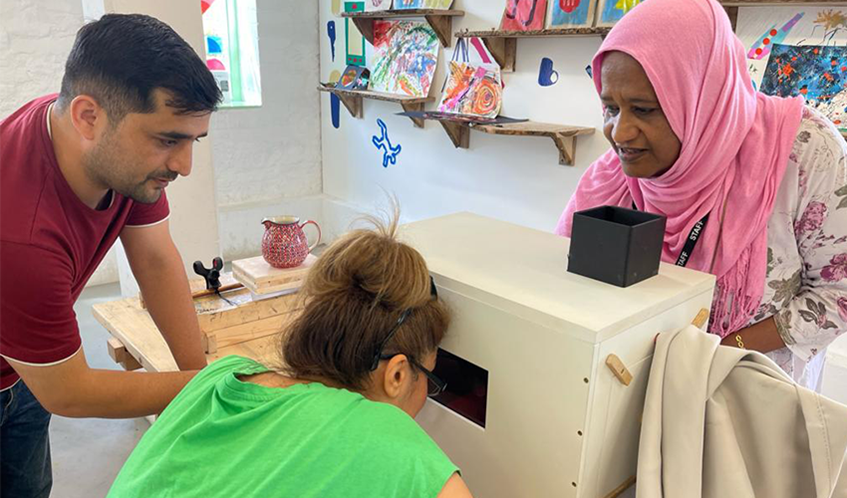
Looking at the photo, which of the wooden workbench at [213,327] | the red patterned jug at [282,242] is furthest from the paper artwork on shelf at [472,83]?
the wooden workbench at [213,327]

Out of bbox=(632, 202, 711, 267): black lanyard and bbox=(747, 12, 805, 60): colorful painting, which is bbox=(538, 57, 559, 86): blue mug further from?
bbox=(632, 202, 711, 267): black lanyard

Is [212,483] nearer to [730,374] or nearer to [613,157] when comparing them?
[730,374]

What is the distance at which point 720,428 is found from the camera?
2.39ft

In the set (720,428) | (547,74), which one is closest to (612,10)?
(547,74)

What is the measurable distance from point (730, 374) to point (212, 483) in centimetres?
63

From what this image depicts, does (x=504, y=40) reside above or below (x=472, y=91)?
above

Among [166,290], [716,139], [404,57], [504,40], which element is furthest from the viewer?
[404,57]

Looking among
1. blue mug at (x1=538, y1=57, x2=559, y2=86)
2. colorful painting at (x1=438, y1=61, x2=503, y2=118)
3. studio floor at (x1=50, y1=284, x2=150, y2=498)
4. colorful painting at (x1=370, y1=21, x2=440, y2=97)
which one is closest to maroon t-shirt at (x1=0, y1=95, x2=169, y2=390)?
studio floor at (x1=50, y1=284, x2=150, y2=498)

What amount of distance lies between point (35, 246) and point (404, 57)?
2.76 metres

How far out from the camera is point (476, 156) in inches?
124

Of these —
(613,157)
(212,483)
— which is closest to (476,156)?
(613,157)

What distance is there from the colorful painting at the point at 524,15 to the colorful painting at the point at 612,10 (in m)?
0.28

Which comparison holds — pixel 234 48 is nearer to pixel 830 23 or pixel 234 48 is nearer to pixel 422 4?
pixel 422 4

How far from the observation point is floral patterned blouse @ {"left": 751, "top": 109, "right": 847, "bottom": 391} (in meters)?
1.02
